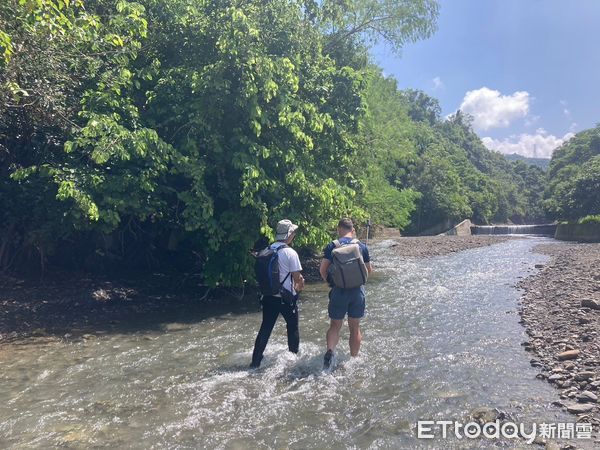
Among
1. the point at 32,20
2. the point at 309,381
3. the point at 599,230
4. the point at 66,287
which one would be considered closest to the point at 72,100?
the point at 32,20

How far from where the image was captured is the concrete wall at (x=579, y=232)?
43422mm

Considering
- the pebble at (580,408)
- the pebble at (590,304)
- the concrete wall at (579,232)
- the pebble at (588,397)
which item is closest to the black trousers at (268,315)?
the pebble at (580,408)

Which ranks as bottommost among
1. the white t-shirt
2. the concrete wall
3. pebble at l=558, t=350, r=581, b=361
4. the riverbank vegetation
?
the concrete wall

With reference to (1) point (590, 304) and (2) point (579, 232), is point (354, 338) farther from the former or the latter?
(2) point (579, 232)

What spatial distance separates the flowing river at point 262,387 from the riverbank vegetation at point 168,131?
2859 millimetres

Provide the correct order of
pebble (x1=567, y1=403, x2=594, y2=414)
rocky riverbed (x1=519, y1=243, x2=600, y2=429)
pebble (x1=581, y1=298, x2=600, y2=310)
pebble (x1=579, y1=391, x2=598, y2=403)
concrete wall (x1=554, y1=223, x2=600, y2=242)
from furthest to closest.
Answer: concrete wall (x1=554, y1=223, x2=600, y2=242)
pebble (x1=581, y1=298, x2=600, y2=310)
rocky riverbed (x1=519, y1=243, x2=600, y2=429)
pebble (x1=579, y1=391, x2=598, y2=403)
pebble (x1=567, y1=403, x2=594, y2=414)

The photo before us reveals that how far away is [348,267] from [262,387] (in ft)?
6.93

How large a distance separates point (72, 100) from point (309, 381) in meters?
8.44

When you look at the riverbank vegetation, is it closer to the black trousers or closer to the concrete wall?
the black trousers

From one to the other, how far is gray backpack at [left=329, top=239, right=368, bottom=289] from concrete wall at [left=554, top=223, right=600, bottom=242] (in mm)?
44199

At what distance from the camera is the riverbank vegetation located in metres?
9.53

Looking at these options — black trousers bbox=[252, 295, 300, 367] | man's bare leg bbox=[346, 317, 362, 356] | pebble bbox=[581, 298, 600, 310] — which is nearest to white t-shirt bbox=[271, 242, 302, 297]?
black trousers bbox=[252, 295, 300, 367]

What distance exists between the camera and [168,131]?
11.9m

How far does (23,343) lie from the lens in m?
8.62
